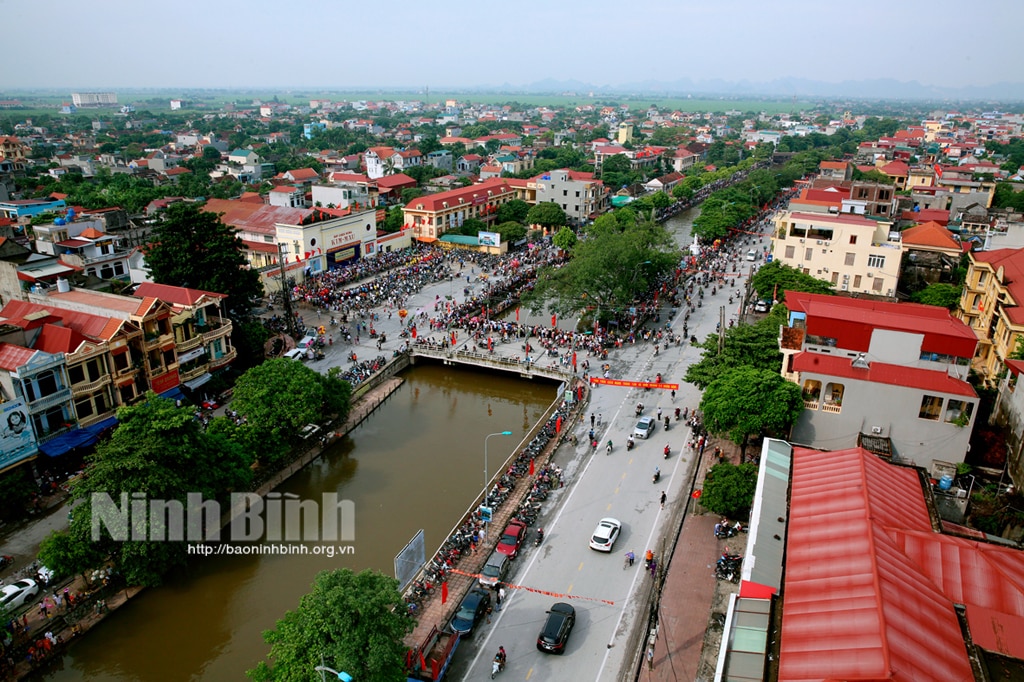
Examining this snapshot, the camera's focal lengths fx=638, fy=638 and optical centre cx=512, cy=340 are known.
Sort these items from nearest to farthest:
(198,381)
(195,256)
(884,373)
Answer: (884,373), (198,381), (195,256)

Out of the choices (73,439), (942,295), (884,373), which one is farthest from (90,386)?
(942,295)

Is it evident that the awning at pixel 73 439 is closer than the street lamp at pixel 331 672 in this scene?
No

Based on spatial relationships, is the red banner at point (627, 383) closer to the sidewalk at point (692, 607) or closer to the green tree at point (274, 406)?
the sidewalk at point (692, 607)

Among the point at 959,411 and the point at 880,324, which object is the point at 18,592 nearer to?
the point at 880,324

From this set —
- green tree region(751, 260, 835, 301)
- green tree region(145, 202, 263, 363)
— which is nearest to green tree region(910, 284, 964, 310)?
green tree region(751, 260, 835, 301)

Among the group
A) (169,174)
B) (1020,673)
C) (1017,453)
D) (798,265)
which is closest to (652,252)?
(798,265)

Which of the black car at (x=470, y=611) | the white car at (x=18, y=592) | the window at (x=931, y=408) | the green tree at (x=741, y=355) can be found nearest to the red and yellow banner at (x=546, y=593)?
the black car at (x=470, y=611)

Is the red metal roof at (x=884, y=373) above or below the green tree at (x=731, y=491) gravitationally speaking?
above
